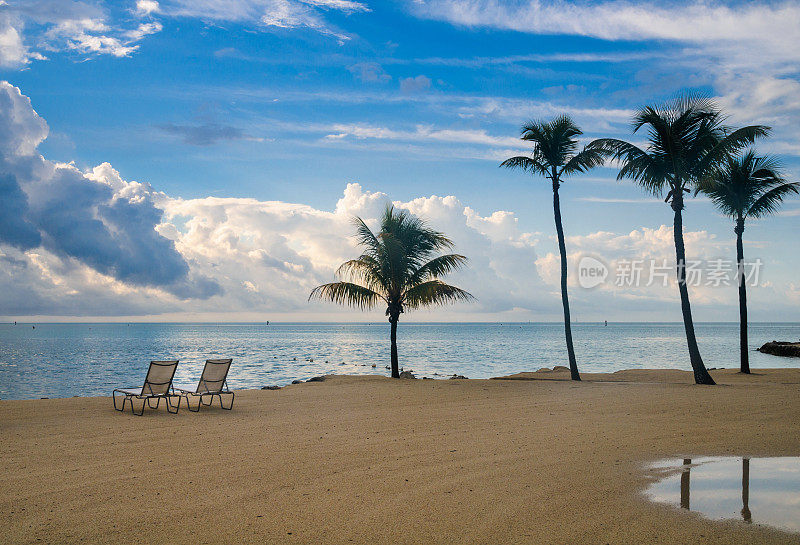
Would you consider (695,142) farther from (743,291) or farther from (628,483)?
(628,483)

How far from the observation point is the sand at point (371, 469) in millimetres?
Answer: 4648

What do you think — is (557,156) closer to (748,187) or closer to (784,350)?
(748,187)

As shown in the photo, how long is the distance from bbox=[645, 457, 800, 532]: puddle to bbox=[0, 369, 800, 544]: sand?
0.75 feet

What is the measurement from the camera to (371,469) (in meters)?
6.58

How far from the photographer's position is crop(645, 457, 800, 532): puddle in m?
4.93

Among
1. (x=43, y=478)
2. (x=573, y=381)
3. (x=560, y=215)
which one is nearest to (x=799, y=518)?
(x=43, y=478)

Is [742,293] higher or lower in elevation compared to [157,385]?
higher

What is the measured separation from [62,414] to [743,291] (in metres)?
23.9

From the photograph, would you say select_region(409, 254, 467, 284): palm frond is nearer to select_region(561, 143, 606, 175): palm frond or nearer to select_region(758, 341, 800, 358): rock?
select_region(561, 143, 606, 175): palm frond

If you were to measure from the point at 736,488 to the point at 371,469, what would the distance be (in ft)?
12.5

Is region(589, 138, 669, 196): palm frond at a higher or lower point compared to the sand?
higher

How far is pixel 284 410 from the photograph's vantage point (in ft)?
39.5

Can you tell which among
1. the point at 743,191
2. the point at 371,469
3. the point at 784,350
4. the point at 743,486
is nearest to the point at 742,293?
the point at 743,191

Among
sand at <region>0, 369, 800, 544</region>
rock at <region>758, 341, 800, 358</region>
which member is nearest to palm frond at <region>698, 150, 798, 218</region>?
sand at <region>0, 369, 800, 544</region>
